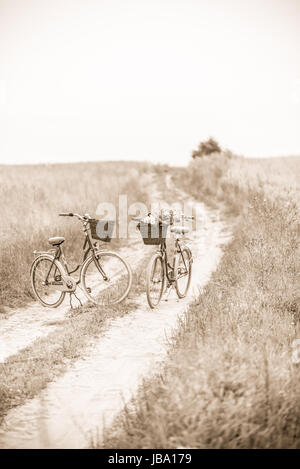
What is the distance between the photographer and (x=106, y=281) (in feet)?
20.4

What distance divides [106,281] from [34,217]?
15.9ft

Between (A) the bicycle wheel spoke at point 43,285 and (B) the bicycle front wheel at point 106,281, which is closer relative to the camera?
(B) the bicycle front wheel at point 106,281

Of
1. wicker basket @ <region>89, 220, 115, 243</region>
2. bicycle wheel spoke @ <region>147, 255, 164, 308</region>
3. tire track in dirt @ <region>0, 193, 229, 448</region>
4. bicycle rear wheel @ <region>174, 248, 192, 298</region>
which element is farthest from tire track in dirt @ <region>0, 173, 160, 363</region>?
bicycle rear wheel @ <region>174, 248, 192, 298</region>

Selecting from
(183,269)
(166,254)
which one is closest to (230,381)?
(166,254)

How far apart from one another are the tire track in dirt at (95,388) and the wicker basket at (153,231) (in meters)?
1.15

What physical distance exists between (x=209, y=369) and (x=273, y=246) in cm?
437

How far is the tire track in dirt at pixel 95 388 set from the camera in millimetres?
3033

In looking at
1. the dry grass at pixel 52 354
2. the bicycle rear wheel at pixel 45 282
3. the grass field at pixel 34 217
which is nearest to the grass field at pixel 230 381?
the dry grass at pixel 52 354

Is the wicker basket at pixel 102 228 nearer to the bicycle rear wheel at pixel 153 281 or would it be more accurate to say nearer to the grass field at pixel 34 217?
the bicycle rear wheel at pixel 153 281

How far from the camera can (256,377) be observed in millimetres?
3008

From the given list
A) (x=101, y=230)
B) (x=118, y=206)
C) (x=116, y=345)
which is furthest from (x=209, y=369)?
(x=118, y=206)

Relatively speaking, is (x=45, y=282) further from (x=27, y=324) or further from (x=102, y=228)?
(x=102, y=228)

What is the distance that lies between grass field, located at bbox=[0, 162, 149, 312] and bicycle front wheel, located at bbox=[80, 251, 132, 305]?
1189mm
